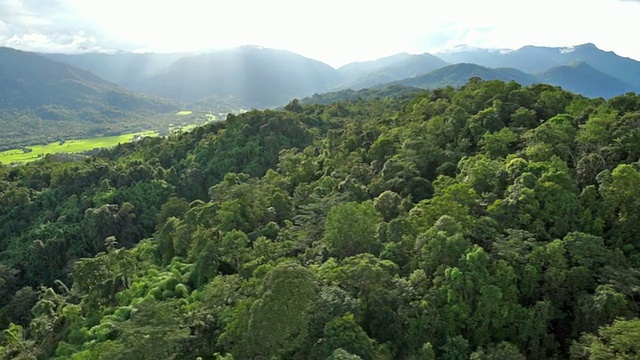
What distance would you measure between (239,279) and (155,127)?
163 metres

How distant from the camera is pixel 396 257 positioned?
65.8ft

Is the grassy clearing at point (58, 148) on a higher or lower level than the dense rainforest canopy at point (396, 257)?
lower

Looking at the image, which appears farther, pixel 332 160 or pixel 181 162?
pixel 181 162

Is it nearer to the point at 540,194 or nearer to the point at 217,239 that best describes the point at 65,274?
the point at 217,239

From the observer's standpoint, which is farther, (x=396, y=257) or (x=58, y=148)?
(x=58, y=148)

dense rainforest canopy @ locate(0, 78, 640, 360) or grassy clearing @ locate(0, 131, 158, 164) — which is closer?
dense rainforest canopy @ locate(0, 78, 640, 360)

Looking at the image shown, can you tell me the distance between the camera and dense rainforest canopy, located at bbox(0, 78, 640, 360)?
51.9 ft

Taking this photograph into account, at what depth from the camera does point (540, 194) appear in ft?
68.6

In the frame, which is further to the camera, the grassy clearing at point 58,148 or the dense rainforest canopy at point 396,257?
the grassy clearing at point 58,148

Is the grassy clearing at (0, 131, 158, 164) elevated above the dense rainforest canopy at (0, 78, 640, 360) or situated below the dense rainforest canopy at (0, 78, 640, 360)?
below

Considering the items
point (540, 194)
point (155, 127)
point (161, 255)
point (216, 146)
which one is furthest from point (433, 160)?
point (155, 127)

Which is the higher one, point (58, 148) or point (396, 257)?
point (396, 257)

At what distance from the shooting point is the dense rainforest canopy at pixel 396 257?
1580cm

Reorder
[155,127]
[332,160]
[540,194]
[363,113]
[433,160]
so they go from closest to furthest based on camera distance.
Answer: [540,194]
[433,160]
[332,160]
[363,113]
[155,127]
